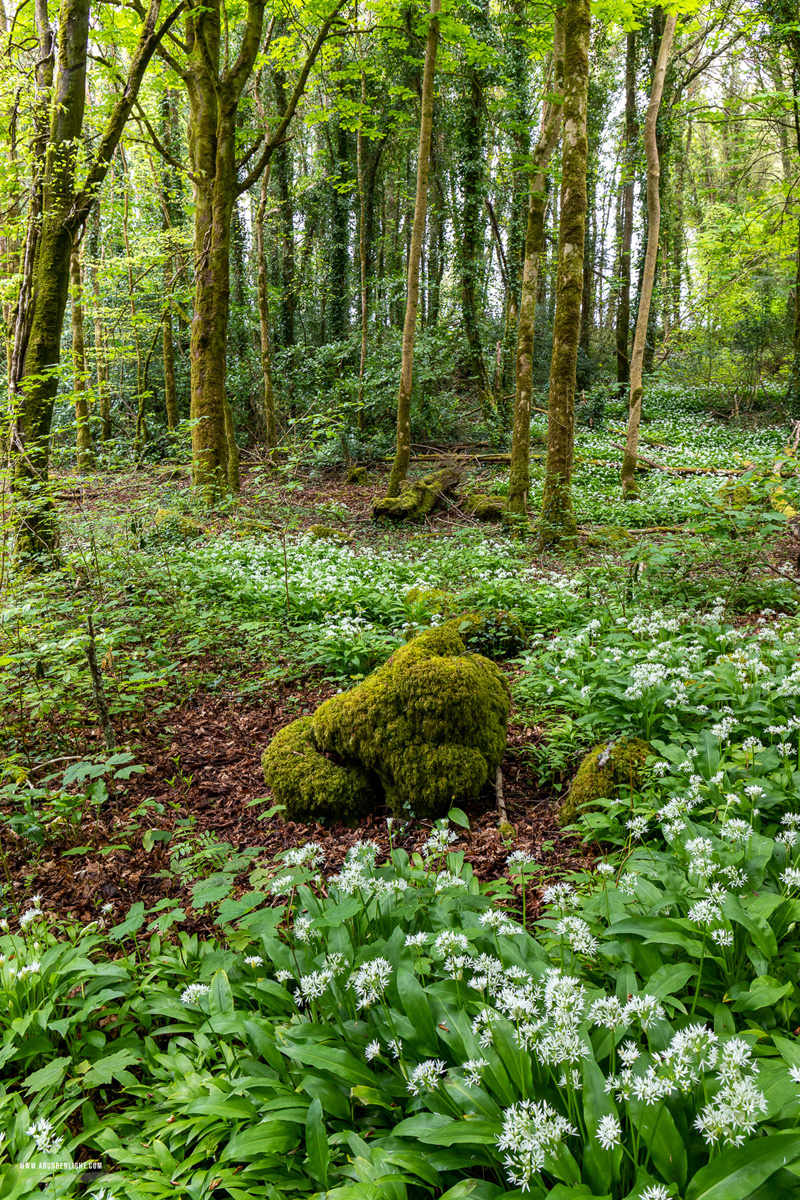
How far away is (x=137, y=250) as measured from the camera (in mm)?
14500

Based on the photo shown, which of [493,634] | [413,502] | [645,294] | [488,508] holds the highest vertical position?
[645,294]

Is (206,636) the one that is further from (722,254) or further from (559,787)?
(722,254)

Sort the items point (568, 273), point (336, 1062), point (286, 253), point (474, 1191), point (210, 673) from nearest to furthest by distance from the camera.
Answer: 1. point (474, 1191)
2. point (336, 1062)
3. point (210, 673)
4. point (568, 273)
5. point (286, 253)

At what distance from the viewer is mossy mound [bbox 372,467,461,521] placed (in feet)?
41.0

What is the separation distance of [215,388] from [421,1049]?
10.7 metres

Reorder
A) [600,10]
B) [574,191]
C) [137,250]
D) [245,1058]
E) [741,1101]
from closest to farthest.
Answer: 1. [741,1101]
2. [245,1058]
3. [574,191]
4. [600,10]
5. [137,250]

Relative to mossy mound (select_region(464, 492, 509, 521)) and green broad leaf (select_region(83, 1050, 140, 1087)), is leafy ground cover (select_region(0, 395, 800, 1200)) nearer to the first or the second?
green broad leaf (select_region(83, 1050, 140, 1087))

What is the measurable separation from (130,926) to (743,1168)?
7.75 feet

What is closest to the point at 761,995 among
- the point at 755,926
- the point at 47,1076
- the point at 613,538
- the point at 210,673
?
the point at 755,926

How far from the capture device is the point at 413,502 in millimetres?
12578

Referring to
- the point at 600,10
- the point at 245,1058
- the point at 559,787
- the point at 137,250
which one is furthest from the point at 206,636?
the point at 137,250

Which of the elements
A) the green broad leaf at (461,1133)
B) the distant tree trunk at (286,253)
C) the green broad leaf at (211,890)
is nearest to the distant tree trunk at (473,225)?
the distant tree trunk at (286,253)

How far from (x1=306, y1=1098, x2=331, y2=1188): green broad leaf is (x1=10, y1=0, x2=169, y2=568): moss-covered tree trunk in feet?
20.6

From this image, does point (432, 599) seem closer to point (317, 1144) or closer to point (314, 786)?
point (314, 786)
